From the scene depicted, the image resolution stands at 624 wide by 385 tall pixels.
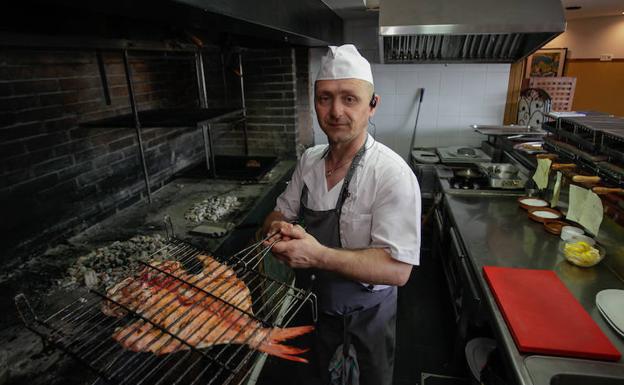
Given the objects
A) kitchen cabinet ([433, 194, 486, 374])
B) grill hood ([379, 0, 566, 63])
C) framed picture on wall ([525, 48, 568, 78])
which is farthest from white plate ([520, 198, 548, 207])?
framed picture on wall ([525, 48, 568, 78])

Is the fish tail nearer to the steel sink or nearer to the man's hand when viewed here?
the man's hand

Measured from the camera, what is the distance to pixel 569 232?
2.04m

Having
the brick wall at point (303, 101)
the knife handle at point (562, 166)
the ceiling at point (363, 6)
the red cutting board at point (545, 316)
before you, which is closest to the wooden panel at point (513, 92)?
the ceiling at point (363, 6)

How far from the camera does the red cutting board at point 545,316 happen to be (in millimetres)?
1264

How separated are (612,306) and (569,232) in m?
0.67

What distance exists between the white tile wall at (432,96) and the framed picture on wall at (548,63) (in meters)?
3.51

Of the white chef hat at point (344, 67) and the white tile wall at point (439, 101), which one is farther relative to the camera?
the white tile wall at point (439, 101)

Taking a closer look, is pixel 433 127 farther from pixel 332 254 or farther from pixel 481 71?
pixel 332 254

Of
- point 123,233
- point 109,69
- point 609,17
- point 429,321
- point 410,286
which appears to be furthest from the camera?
point 609,17

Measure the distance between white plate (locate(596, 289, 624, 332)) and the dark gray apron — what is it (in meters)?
0.85

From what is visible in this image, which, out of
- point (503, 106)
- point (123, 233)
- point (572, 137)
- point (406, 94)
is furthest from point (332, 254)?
point (503, 106)

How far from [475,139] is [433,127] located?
53 cm

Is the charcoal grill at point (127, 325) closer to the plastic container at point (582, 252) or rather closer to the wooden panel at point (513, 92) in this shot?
the plastic container at point (582, 252)

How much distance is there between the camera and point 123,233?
2.29 m
